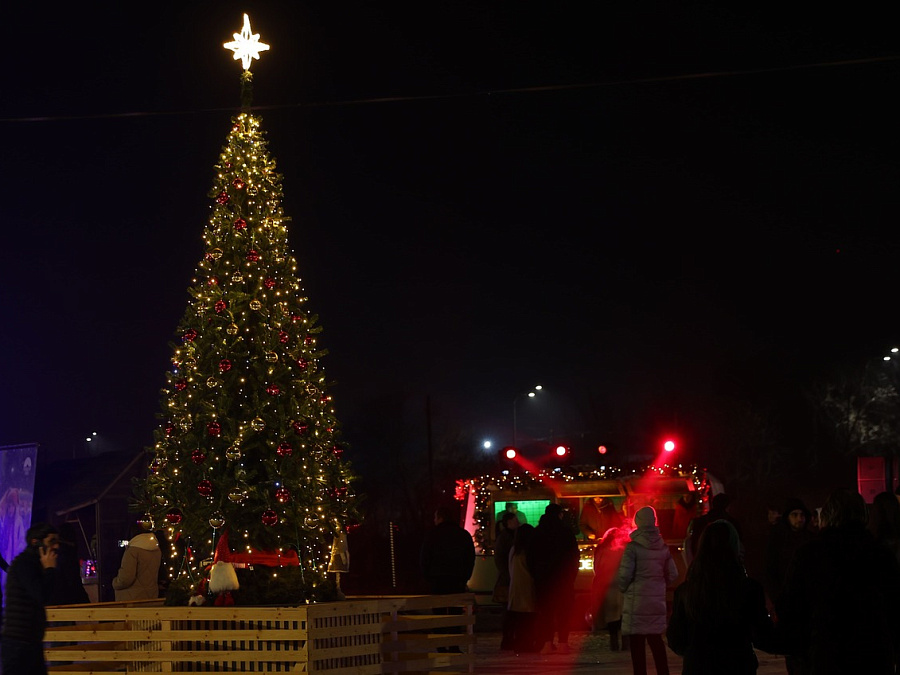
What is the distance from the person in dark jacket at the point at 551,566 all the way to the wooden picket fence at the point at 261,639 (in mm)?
4474

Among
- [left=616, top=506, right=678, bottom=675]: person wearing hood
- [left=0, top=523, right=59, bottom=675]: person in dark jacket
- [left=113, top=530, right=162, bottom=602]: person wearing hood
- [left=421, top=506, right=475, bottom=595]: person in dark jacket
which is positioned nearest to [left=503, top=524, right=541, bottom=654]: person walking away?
[left=421, top=506, right=475, bottom=595]: person in dark jacket

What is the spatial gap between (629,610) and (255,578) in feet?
13.2

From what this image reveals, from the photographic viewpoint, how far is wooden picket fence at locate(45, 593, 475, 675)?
38.8 feet

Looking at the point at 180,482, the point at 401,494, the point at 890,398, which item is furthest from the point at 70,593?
the point at 890,398

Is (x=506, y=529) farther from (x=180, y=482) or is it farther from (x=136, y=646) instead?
(x=136, y=646)

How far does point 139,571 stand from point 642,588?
19.6ft

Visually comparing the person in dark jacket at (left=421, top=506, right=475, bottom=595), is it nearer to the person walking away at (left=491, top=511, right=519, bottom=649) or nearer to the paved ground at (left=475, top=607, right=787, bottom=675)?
the paved ground at (left=475, top=607, right=787, bottom=675)

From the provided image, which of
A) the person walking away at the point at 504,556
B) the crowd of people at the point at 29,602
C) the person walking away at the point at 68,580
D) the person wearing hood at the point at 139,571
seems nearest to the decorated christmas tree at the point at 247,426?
the person wearing hood at the point at 139,571

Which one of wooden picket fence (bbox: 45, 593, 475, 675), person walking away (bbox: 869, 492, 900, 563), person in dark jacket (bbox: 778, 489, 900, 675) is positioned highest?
person walking away (bbox: 869, 492, 900, 563)

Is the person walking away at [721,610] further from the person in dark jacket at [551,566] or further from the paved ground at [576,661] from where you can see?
the person in dark jacket at [551,566]

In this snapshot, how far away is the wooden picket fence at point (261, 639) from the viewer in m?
11.8

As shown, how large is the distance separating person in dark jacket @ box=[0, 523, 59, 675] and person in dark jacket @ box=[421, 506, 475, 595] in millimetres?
5941

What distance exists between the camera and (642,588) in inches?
500

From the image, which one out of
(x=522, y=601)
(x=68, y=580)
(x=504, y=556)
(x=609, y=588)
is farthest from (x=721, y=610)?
(x=504, y=556)
